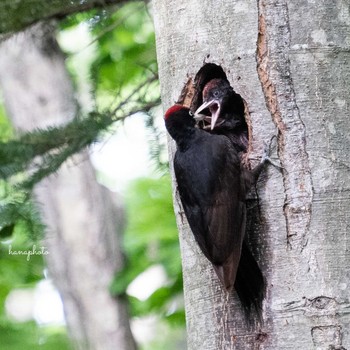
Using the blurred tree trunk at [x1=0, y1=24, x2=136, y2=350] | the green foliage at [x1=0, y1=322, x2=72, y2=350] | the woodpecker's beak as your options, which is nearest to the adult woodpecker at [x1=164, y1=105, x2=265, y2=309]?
the woodpecker's beak

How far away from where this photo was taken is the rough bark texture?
15.2 feet

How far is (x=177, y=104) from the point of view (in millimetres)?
3564

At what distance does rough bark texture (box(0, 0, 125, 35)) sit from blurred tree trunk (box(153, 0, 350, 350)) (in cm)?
145

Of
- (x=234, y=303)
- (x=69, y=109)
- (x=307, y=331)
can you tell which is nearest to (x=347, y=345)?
(x=307, y=331)

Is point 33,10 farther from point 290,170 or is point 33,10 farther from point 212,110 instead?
point 290,170

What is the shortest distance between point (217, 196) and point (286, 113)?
378 mm

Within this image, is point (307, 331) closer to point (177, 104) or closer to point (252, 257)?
point (252, 257)

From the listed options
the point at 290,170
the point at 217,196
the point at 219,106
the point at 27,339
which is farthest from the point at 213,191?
the point at 27,339

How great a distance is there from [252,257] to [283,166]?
0.32m

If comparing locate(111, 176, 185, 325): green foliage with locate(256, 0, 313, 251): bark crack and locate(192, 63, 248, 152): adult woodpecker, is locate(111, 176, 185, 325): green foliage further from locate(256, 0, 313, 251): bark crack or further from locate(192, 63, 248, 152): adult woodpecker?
locate(256, 0, 313, 251): bark crack

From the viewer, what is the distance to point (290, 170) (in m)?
3.22

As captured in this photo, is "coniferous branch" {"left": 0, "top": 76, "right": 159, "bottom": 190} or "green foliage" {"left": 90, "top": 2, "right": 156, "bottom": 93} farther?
"green foliage" {"left": 90, "top": 2, "right": 156, "bottom": 93}

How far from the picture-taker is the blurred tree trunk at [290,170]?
3.08 metres

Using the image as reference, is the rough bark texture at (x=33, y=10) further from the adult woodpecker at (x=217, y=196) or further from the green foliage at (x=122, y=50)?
the adult woodpecker at (x=217, y=196)
